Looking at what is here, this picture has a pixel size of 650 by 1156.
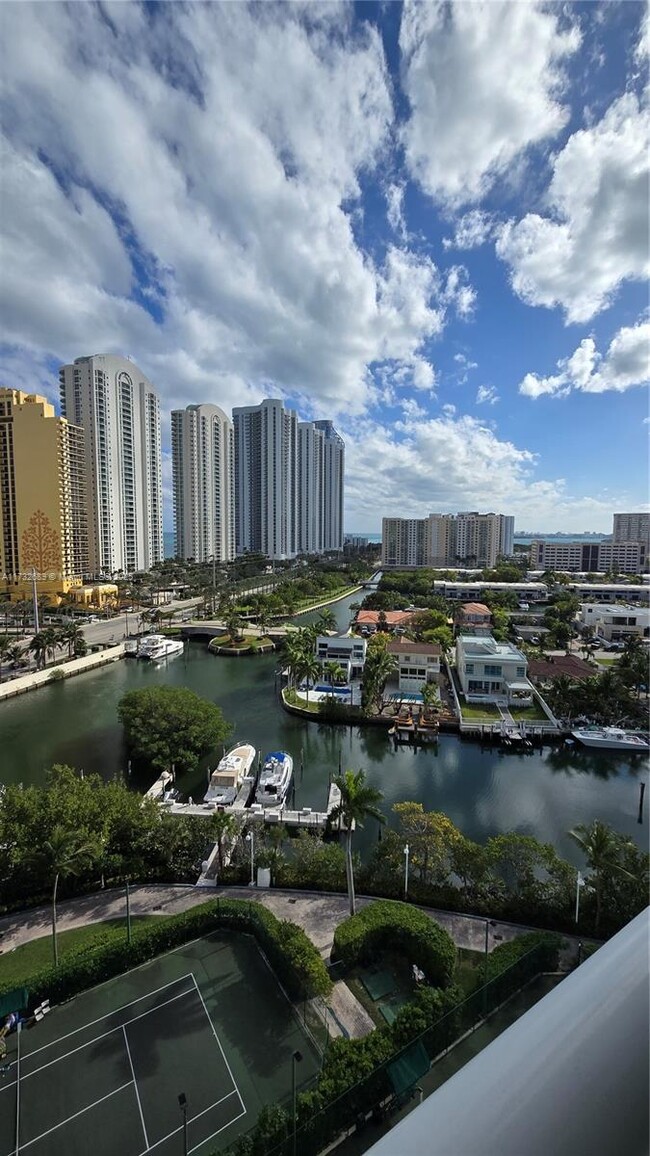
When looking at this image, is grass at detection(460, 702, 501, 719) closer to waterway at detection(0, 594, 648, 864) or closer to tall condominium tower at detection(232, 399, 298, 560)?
waterway at detection(0, 594, 648, 864)

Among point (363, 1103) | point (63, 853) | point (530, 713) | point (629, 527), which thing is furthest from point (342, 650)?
point (629, 527)

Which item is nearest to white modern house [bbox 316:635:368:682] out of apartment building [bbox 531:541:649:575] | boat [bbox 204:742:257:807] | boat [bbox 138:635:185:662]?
boat [bbox 138:635:185:662]

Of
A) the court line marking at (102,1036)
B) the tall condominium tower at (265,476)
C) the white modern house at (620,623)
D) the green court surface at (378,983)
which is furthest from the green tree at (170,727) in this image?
the tall condominium tower at (265,476)

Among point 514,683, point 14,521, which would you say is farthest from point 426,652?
point 14,521

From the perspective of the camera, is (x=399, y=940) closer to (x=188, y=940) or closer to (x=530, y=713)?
(x=188, y=940)

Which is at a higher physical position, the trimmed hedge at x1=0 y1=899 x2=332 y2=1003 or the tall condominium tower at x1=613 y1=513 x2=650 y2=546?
the tall condominium tower at x1=613 y1=513 x2=650 y2=546
